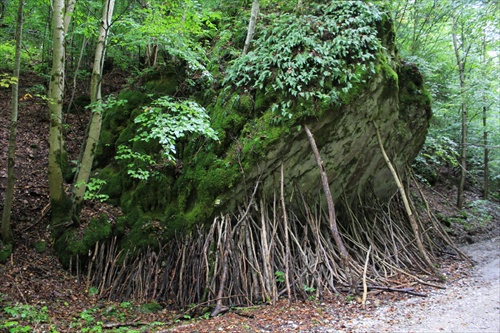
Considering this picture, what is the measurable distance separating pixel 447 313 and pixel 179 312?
12.7 feet

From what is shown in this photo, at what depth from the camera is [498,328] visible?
345 cm

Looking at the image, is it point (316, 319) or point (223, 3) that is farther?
point (223, 3)

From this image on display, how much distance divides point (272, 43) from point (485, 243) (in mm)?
8564

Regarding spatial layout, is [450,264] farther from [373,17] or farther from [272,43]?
[272,43]

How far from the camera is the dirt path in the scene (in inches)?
138

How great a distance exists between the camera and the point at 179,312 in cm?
517

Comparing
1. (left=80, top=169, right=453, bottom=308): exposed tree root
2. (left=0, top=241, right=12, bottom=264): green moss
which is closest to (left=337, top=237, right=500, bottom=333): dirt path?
(left=80, top=169, right=453, bottom=308): exposed tree root

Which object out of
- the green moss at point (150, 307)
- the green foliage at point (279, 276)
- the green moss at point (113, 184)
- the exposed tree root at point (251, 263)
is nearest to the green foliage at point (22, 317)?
the exposed tree root at point (251, 263)

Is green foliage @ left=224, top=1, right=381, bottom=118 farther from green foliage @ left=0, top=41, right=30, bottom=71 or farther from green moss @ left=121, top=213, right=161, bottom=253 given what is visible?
green foliage @ left=0, top=41, right=30, bottom=71

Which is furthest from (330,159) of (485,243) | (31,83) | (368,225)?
(31,83)

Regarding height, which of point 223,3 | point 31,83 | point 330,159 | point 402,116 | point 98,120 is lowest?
point 330,159

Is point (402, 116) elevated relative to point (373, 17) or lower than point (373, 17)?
lower

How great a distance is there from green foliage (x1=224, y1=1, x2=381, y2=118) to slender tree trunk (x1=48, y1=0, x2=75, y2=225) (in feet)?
10.6

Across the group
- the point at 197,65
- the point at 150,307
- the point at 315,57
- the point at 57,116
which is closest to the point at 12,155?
the point at 57,116
